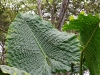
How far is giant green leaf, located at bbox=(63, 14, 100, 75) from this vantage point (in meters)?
1.07

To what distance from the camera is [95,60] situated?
1.12m

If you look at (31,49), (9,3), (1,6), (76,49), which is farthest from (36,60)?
(1,6)

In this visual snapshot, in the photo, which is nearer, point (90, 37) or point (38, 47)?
point (90, 37)

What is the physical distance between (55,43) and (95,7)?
374 centimetres

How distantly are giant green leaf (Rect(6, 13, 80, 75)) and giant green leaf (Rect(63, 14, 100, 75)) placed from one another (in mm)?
69

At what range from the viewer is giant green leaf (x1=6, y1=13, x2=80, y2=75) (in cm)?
114

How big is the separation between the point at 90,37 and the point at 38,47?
0.89 feet

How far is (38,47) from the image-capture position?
1.24 meters

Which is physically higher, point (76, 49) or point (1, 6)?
point (1, 6)

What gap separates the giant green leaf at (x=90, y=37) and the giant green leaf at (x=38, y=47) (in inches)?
2.7

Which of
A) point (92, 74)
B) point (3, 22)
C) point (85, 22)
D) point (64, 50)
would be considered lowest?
point (92, 74)

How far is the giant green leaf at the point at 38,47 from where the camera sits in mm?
1144

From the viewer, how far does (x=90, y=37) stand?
1.10 m

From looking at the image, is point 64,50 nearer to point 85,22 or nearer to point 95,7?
point 85,22
